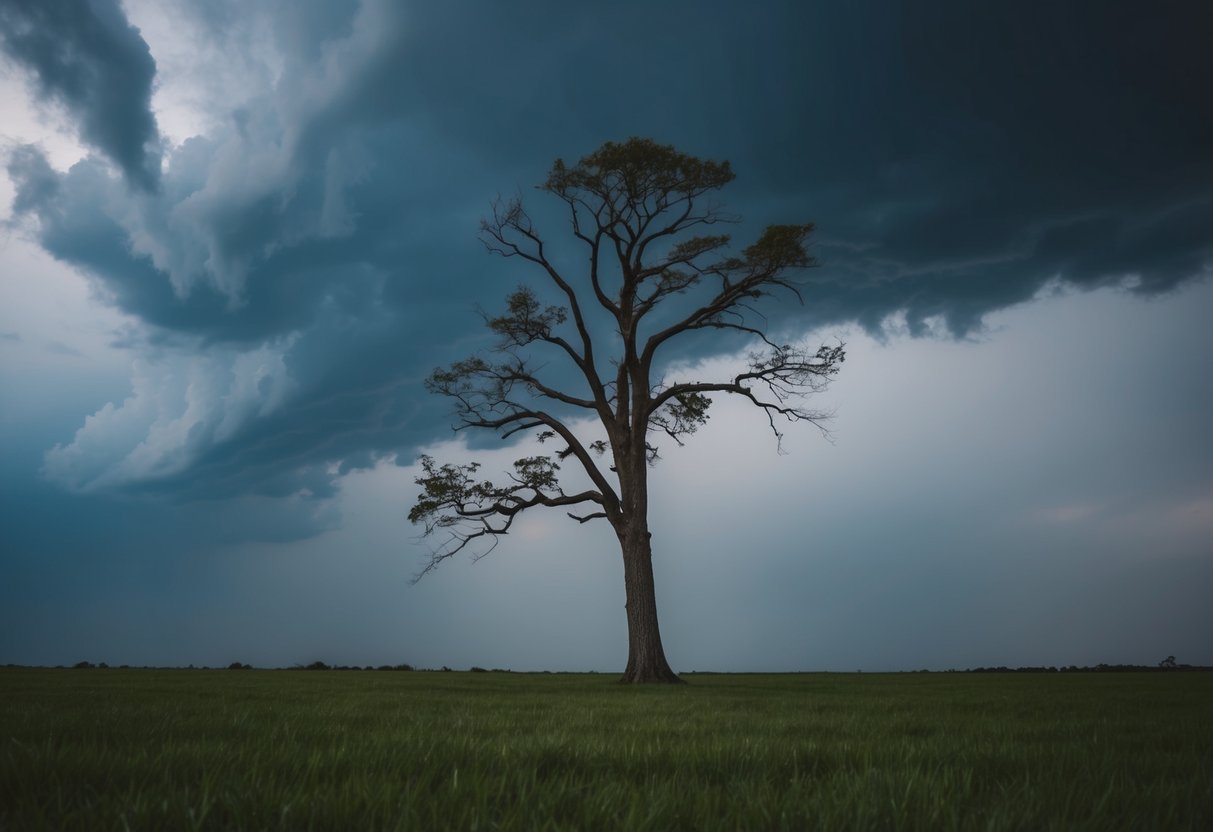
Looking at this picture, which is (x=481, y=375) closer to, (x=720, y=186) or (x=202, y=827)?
(x=720, y=186)

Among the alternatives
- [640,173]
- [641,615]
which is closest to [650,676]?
[641,615]

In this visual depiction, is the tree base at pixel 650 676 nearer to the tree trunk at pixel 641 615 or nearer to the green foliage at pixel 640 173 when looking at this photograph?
the tree trunk at pixel 641 615

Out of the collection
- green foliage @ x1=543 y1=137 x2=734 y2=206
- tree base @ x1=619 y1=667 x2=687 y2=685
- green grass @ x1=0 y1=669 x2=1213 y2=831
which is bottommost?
tree base @ x1=619 y1=667 x2=687 y2=685

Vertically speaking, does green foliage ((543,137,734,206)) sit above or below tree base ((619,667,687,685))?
above

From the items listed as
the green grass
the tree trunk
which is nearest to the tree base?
the tree trunk

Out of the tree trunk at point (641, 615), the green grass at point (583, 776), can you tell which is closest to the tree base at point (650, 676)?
the tree trunk at point (641, 615)

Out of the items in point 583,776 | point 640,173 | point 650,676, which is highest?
point 640,173

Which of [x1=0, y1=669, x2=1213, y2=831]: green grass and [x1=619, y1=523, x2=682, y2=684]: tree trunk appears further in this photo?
[x1=619, y1=523, x2=682, y2=684]: tree trunk

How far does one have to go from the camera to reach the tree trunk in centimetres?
2198

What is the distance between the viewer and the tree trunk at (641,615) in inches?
866

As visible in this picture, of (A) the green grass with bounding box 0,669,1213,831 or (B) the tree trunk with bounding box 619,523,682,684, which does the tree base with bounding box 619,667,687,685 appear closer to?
(B) the tree trunk with bounding box 619,523,682,684

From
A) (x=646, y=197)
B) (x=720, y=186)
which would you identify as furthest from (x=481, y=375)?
(x=720, y=186)

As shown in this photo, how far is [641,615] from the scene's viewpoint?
2245 cm

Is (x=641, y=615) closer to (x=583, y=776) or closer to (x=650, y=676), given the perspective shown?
(x=650, y=676)
